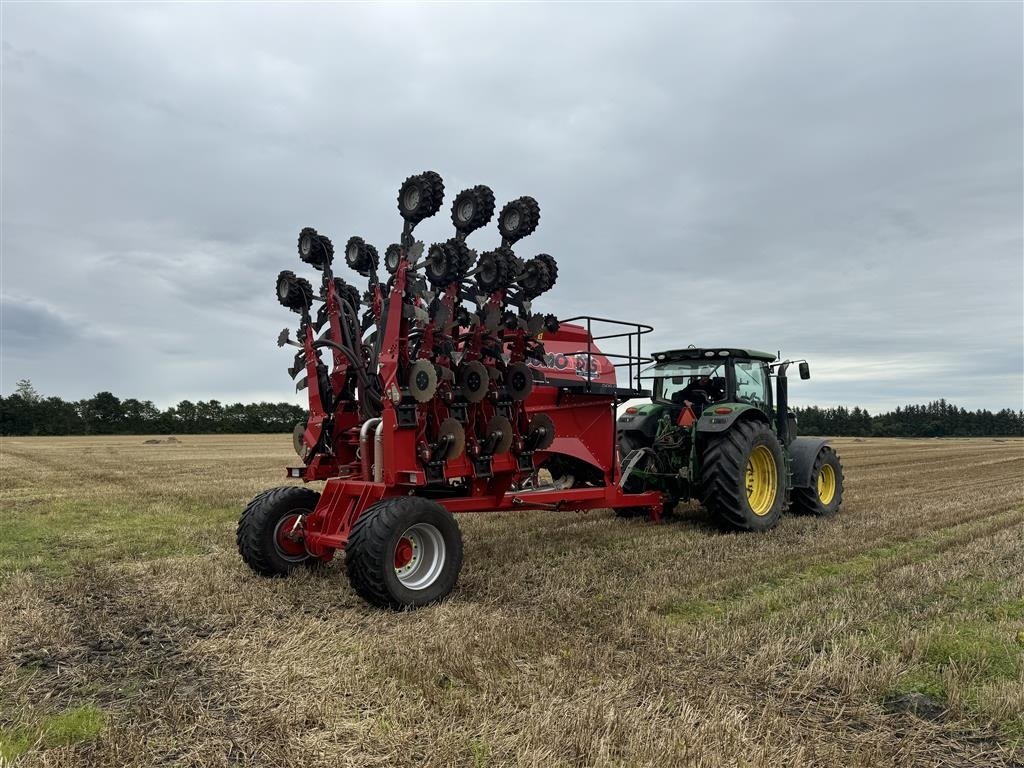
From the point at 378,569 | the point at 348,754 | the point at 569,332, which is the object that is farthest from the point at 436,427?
the point at 348,754

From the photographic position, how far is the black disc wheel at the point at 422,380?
5.80m

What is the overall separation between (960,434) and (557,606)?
8786 centimetres

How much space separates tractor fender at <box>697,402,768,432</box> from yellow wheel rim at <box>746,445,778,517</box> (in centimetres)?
43

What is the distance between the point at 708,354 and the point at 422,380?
517 cm

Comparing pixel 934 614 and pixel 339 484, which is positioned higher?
pixel 339 484

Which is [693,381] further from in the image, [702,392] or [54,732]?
[54,732]

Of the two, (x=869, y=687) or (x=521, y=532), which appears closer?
(x=869, y=687)

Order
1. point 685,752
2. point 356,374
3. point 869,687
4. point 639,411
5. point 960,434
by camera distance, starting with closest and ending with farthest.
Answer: point 685,752 < point 869,687 < point 356,374 < point 639,411 < point 960,434

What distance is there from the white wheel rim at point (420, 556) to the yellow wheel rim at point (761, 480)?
495 cm

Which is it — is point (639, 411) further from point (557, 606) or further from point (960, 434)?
point (960, 434)

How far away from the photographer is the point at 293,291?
6977 mm

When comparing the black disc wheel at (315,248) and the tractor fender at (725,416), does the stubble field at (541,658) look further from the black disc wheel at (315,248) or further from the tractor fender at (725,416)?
the black disc wheel at (315,248)

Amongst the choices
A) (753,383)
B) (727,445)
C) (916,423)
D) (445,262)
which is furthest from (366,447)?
(916,423)

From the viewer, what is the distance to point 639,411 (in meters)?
10.2
